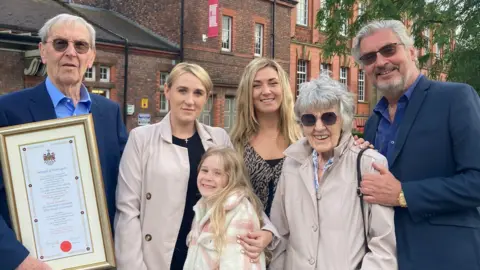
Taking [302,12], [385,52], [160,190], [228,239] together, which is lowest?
[228,239]

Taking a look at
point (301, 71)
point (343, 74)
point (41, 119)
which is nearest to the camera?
point (41, 119)

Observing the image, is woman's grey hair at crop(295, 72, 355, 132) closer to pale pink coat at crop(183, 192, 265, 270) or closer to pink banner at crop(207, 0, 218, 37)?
pale pink coat at crop(183, 192, 265, 270)

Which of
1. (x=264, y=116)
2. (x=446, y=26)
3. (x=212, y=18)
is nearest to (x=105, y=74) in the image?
(x=212, y=18)

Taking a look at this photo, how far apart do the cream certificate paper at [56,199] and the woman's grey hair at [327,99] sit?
4.80 feet

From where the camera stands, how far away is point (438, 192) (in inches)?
110

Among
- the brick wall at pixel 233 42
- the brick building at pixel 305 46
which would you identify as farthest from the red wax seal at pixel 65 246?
the brick building at pixel 305 46

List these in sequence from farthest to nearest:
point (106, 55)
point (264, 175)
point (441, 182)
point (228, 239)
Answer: point (106, 55)
point (264, 175)
point (228, 239)
point (441, 182)

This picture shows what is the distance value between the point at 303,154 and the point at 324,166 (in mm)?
180

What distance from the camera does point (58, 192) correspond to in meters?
2.96

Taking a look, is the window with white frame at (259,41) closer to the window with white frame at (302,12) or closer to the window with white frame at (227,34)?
the window with white frame at (227,34)

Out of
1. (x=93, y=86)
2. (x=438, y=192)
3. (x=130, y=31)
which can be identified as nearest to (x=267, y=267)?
(x=438, y=192)

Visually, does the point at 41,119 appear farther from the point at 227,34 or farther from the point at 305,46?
the point at 305,46

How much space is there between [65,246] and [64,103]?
1006mm

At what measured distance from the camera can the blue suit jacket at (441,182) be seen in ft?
9.21
